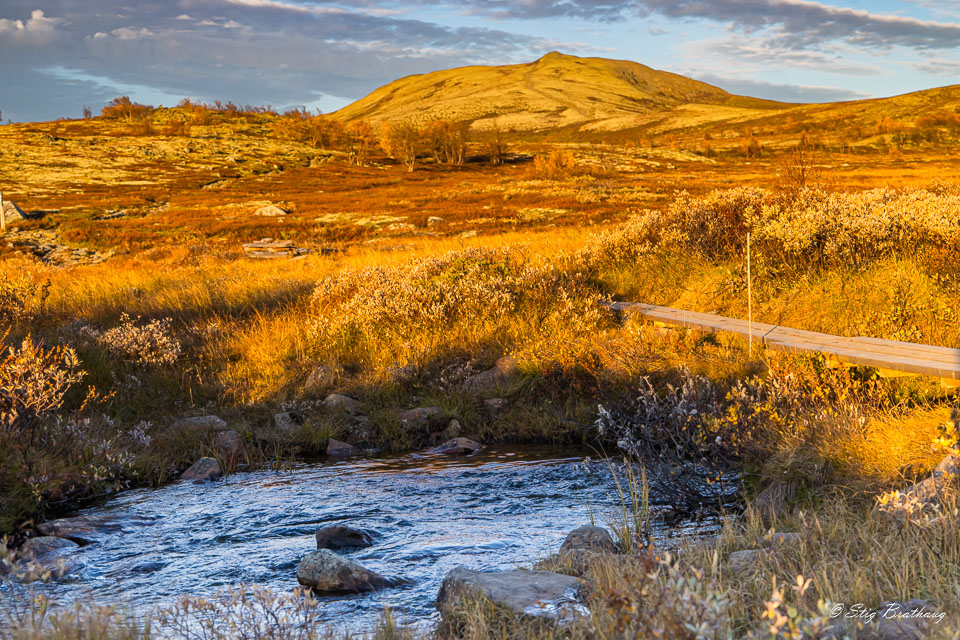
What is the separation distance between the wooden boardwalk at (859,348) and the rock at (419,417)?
297 cm

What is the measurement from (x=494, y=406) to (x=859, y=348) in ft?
11.8

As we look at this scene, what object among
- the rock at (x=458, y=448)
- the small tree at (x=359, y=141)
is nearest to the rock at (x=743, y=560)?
the rock at (x=458, y=448)

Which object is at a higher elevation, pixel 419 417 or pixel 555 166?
pixel 555 166

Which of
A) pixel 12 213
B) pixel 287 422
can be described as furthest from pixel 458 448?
pixel 12 213

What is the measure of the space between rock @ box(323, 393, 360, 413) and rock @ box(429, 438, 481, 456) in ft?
4.07

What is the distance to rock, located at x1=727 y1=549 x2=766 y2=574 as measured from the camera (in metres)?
3.39

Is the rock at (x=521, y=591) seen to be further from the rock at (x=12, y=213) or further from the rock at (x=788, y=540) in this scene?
the rock at (x=12, y=213)

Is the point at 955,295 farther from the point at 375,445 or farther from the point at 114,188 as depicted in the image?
the point at 114,188

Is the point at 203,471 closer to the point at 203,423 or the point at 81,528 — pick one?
the point at 203,423

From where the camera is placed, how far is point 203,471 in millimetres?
6707

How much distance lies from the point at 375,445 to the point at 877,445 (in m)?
4.66

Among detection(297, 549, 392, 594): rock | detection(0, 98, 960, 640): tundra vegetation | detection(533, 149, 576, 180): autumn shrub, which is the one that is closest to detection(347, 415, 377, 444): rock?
detection(0, 98, 960, 640): tundra vegetation

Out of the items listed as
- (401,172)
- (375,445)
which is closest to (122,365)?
(375,445)

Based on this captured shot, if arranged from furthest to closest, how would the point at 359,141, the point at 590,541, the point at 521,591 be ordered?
the point at 359,141 < the point at 590,541 < the point at 521,591
